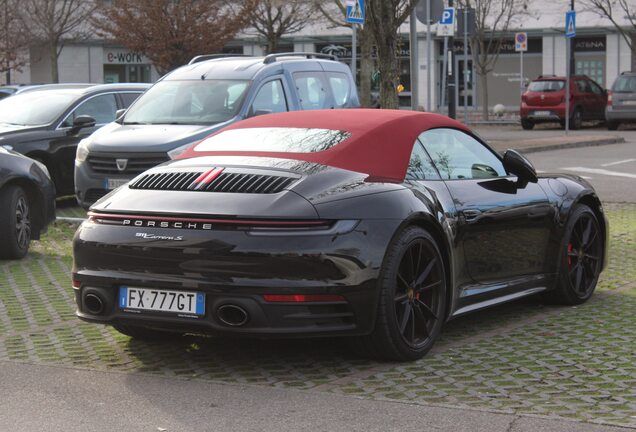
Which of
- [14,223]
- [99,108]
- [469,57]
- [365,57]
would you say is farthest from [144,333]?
[469,57]

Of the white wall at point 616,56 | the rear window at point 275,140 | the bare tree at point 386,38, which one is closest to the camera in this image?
the rear window at point 275,140

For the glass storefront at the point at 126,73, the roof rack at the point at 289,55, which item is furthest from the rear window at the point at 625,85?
the glass storefront at the point at 126,73

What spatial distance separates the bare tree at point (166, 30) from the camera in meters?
34.8

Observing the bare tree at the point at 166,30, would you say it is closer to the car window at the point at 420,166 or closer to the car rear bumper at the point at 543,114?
the car rear bumper at the point at 543,114

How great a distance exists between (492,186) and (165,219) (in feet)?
7.41

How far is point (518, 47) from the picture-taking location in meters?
38.9

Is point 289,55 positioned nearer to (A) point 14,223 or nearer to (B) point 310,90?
(B) point 310,90

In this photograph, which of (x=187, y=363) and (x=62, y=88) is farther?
(x=62, y=88)

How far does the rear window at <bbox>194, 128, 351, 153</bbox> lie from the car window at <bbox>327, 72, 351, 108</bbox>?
790cm

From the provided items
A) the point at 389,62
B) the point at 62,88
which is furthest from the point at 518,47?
the point at 62,88

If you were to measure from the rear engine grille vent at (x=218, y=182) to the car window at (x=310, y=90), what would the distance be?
7.87 m

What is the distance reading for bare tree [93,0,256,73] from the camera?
114 ft

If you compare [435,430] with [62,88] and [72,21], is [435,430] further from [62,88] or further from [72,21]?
[72,21]

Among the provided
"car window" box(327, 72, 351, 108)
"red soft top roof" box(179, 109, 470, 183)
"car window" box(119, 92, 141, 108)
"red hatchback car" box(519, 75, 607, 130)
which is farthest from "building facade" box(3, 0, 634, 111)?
"red soft top roof" box(179, 109, 470, 183)
